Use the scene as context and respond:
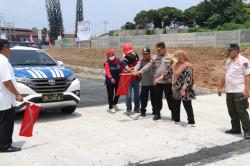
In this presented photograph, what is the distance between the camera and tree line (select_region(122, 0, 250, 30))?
6178cm

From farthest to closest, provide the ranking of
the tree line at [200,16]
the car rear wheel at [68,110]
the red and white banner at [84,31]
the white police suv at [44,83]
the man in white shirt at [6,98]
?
1. the tree line at [200,16]
2. the red and white banner at [84,31]
3. the car rear wheel at [68,110]
4. the white police suv at [44,83]
5. the man in white shirt at [6,98]

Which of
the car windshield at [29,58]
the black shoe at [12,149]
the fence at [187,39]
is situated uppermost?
the fence at [187,39]

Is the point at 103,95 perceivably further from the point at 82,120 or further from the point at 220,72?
the point at 220,72

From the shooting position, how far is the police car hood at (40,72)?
29.6 feet

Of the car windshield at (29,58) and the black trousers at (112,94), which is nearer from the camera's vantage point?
the car windshield at (29,58)

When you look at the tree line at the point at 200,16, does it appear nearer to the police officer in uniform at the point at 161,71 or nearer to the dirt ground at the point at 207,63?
the dirt ground at the point at 207,63

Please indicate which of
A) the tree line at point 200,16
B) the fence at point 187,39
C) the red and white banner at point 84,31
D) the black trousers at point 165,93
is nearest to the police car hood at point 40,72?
the black trousers at point 165,93

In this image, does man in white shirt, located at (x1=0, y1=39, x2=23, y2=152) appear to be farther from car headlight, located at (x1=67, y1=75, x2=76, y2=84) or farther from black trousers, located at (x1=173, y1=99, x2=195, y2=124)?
black trousers, located at (x1=173, y1=99, x2=195, y2=124)

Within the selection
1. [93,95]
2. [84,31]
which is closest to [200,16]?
[84,31]

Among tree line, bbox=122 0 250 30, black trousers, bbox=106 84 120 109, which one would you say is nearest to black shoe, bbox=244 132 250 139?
black trousers, bbox=106 84 120 109

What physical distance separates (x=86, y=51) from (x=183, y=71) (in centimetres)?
3321

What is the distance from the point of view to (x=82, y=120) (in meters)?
9.56

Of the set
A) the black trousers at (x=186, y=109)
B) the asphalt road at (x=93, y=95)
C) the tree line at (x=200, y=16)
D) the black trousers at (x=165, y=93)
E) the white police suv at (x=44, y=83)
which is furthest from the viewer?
the tree line at (x=200, y=16)

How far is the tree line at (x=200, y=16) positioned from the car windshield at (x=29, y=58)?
154 ft
